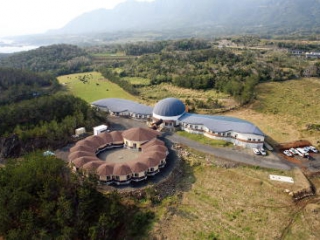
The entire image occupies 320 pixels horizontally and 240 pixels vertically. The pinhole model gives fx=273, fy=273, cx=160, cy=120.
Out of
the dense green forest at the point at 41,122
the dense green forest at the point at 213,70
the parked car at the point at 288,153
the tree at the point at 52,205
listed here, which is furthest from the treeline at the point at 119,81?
the tree at the point at 52,205

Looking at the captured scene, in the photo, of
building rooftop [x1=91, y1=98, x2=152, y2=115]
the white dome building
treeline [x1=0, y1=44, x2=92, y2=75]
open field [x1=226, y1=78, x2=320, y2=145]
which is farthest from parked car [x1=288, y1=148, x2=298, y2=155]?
treeline [x1=0, y1=44, x2=92, y2=75]

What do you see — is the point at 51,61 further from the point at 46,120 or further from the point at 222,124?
the point at 222,124

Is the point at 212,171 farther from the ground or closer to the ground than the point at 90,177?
closer to the ground

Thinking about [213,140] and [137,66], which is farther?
[137,66]

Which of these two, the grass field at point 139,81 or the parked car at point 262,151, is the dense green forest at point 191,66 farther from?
the parked car at point 262,151

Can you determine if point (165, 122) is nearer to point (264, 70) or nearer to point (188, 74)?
point (188, 74)

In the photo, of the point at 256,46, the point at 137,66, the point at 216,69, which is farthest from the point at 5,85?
the point at 256,46
